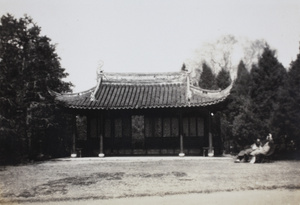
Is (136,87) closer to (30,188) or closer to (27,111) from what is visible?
(27,111)

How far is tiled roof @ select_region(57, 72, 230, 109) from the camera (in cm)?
1887

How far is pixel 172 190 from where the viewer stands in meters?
8.95

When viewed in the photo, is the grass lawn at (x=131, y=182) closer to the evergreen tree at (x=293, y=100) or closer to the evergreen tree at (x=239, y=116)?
the evergreen tree at (x=293, y=100)

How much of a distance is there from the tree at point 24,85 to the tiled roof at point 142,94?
1424 millimetres

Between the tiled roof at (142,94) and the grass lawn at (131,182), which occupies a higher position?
the tiled roof at (142,94)

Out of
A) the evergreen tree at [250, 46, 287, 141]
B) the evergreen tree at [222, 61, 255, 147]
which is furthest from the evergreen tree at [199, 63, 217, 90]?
the evergreen tree at [250, 46, 287, 141]

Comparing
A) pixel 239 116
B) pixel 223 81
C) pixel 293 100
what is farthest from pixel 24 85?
pixel 223 81

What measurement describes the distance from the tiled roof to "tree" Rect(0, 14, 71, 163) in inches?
56.1

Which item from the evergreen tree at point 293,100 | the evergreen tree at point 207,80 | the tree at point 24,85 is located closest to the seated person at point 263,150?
the evergreen tree at point 293,100

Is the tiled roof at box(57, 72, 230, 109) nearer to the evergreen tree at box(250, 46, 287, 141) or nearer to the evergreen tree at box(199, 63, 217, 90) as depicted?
Result: the evergreen tree at box(250, 46, 287, 141)

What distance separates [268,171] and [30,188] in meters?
8.28

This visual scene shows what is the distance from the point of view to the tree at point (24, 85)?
1686 cm

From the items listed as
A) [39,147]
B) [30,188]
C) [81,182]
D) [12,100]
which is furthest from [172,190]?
[39,147]

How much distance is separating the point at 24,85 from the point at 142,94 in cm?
692
